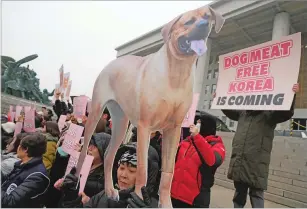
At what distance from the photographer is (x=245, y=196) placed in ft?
6.82

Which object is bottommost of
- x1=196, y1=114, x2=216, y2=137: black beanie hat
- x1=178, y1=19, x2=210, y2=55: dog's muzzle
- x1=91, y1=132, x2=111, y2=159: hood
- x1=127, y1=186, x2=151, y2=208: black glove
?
x1=127, y1=186, x2=151, y2=208: black glove

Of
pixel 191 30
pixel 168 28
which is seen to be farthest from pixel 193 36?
pixel 168 28

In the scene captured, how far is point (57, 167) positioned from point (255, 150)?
4.87 feet

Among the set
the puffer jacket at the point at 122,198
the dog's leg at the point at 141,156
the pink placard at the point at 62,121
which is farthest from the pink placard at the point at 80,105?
the dog's leg at the point at 141,156

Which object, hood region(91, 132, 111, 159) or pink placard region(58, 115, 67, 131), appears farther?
pink placard region(58, 115, 67, 131)

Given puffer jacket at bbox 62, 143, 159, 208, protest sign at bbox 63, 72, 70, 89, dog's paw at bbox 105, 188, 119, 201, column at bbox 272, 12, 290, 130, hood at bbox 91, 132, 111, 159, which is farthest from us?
column at bbox 272, 12, 290, 130

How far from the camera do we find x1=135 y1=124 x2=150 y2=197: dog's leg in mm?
1562

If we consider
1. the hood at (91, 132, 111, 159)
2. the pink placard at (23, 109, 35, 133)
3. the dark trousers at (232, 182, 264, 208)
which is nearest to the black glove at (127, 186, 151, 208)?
the hood at (91, 132, 111, 159)

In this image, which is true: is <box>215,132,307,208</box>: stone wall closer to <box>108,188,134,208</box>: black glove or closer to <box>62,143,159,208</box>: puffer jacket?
<box>62,143,159,208</box>: puffer jacket

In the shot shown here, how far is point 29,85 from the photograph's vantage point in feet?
52.2

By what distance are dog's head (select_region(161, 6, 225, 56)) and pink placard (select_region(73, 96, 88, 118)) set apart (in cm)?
119

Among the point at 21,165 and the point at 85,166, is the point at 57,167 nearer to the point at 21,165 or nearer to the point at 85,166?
the point at 21,165

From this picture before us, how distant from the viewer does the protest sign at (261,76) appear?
162 cm

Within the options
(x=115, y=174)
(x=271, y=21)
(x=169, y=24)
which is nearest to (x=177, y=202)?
(x=115, y=174)
